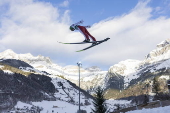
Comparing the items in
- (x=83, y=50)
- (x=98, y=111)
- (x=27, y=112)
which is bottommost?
(x=27, y=112)

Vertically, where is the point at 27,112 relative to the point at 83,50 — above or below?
below

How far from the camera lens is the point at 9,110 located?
617 feet

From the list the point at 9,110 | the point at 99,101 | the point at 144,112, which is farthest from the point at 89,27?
the point at 9,110

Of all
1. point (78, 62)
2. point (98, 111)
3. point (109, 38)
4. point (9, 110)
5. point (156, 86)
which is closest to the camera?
point (109, 38)

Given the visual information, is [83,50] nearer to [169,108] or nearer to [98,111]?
[169,108]

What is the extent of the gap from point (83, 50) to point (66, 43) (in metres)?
1.97

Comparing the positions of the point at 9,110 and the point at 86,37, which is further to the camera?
the point at 9,110

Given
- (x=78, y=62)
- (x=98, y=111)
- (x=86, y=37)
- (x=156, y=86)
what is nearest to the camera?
(x=86, y=37)

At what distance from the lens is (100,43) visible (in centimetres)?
2017

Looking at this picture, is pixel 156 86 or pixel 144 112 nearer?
pixel 144 112

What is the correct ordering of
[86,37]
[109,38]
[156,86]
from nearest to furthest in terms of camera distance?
[86,37], [109,38], [156,86]

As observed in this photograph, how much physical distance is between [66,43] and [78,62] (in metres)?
23.1

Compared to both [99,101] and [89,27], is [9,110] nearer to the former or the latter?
[99,101]

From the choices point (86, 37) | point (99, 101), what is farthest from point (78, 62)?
point (86, 37)
